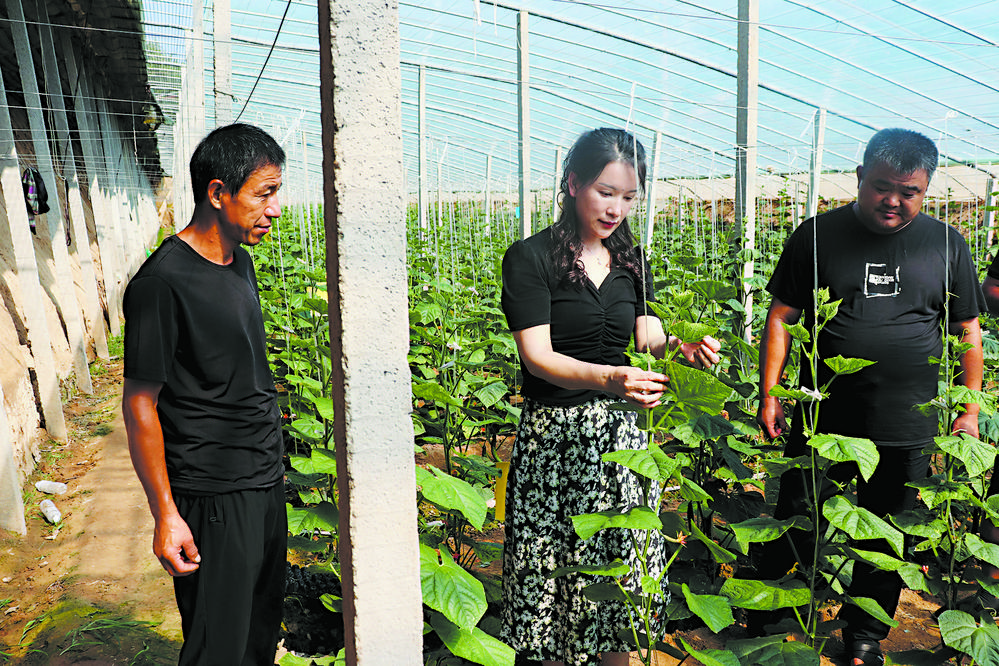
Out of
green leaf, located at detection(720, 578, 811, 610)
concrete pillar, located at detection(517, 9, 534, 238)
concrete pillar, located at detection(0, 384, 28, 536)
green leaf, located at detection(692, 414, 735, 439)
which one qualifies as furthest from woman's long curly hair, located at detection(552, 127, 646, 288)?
concrete pillar, located at detection(517, 9, 534, 238)

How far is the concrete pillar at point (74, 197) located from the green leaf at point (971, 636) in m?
6.46

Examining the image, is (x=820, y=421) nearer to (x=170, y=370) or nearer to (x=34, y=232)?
(x=170, y=370)

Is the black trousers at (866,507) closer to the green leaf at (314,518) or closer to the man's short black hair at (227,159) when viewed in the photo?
the green leaf at (314,518)

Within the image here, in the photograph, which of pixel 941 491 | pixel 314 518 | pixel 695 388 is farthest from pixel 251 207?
pixel 941 491

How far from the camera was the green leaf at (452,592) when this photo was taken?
163 centimetres

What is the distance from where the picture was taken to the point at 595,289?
1938 mm

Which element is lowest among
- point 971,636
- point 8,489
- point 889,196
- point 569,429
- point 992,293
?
point 8,489

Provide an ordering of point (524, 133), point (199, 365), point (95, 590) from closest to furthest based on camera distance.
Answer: point (199, 365) → point (95, 590) → point (524, 133)

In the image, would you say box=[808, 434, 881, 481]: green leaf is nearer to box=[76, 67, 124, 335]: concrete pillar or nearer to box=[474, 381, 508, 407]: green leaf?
box=[474, 381, 508, 407]: green leaf

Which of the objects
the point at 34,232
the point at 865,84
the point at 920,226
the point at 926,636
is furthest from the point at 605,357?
the point at 865,84

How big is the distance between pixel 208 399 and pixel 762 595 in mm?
1400

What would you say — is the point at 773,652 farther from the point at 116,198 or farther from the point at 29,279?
the point at 116,198

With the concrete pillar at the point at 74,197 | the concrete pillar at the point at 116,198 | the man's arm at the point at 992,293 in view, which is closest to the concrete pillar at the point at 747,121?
the man's arm at the point at 992,293

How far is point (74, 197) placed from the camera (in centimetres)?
739
